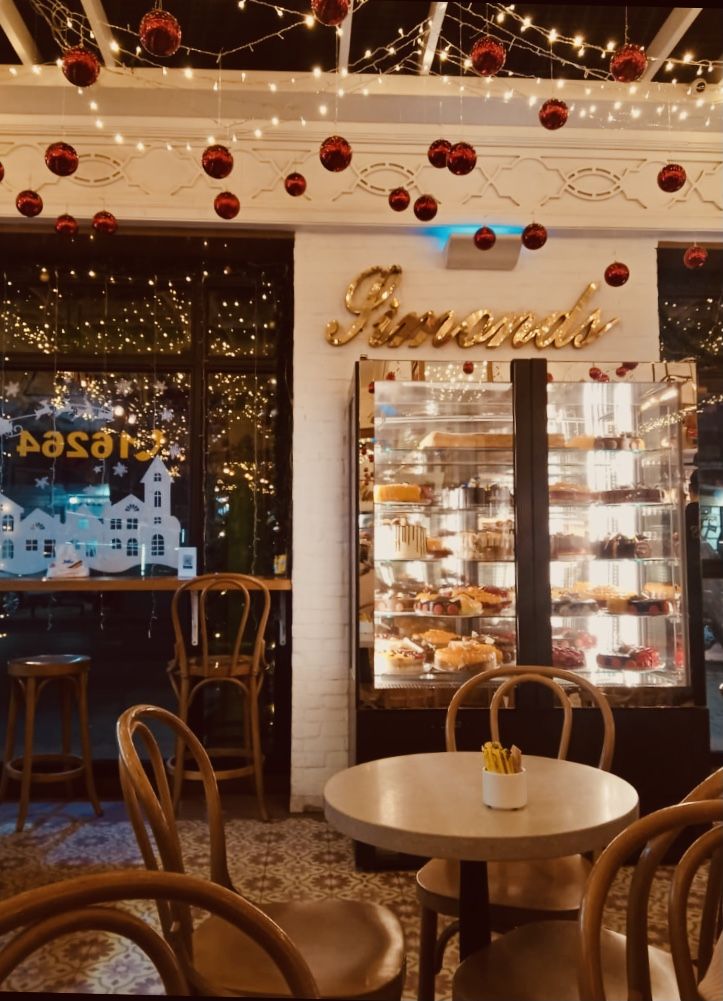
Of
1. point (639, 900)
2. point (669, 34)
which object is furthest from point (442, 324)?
point (639, 900)

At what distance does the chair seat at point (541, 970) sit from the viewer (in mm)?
1604

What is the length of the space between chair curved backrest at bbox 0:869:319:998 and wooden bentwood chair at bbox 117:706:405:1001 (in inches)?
20.2

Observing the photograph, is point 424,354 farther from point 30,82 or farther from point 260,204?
point 30,82

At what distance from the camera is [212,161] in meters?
3.25

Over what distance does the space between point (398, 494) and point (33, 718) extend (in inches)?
84.6

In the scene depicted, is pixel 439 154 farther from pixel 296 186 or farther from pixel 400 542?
pixel 400 542

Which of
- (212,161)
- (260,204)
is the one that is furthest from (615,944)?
(260,204)

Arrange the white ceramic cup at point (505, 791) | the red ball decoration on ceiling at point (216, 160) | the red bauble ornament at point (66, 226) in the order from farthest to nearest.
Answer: the red bauble ornament at point (66, 226), the red ball decoration on ceiling at point (216, 160), the white ceramic cup at point (505, 791)

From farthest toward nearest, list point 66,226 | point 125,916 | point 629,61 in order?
point 66,226 < point 629,61 < point 125,916

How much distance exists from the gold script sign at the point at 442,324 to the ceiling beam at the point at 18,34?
2.03m

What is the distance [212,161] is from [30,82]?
5.75 feet

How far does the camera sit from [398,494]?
13.5 feet

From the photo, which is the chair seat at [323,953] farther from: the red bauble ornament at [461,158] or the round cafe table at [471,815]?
the red bauble ornament at [461,158]

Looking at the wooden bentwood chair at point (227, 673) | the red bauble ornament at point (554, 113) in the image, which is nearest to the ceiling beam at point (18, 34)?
the red bauble ornament at point (554, 113)
